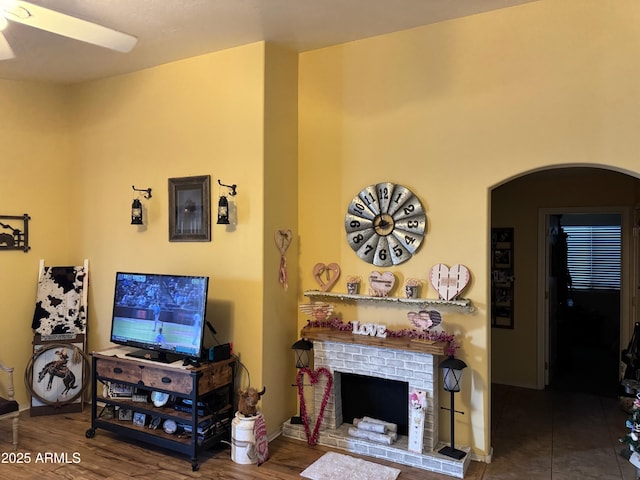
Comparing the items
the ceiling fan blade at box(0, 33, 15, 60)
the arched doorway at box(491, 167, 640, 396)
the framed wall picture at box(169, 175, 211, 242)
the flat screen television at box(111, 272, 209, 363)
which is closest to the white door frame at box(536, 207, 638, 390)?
the arched doorway at box(491, 167, 640, 396)

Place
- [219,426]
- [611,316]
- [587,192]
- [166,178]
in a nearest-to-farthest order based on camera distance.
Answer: [219,426] → [166,178] → [587,192] → [611,316]

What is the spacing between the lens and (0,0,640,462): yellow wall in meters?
3.06

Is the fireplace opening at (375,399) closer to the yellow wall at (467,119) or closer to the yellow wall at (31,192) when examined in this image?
the yellow wall at (467,119)

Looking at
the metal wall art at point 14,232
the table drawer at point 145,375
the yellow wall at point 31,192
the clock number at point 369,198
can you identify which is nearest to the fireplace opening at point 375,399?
the table drawer at point 145,375

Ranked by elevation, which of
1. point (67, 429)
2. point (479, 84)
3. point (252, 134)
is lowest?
point (67, 429)

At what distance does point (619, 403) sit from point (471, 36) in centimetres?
367

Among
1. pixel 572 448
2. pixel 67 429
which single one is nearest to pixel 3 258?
pixel 67 429

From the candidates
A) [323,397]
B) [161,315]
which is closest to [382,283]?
[323,397]

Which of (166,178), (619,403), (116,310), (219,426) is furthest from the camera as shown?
(619,403)

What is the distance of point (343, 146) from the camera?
3.75m

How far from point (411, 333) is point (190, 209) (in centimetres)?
202

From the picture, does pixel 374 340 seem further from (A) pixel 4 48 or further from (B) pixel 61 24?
(A) pixel 4 48

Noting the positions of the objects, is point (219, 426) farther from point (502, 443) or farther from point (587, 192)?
point (587, 192)

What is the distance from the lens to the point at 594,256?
7.50 metres
